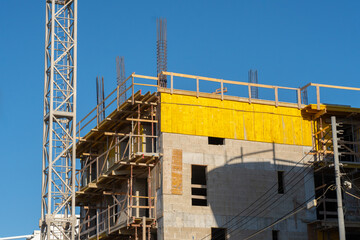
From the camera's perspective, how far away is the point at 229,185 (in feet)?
139

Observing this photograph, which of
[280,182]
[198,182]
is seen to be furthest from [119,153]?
[280,182]

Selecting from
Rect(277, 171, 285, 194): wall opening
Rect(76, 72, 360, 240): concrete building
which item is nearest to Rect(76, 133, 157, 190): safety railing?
Rect(76, 72, 360, 240): concrete building

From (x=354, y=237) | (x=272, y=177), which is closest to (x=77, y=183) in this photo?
(x=272, y=177)

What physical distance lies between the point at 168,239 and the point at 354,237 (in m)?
13.1

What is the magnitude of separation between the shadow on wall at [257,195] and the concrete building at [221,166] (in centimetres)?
6

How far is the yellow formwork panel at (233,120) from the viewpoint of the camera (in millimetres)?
42225

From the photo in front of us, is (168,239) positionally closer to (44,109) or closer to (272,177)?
(272,177)

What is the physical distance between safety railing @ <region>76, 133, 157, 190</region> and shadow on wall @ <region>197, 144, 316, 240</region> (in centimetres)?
348

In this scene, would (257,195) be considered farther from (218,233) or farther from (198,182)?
(198,182)

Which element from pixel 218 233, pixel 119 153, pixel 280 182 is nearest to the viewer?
pixel 218 233

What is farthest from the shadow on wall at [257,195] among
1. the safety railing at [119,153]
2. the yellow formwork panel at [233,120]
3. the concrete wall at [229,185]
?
the safety railing at [119,153]

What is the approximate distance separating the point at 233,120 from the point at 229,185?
4182 millimetres

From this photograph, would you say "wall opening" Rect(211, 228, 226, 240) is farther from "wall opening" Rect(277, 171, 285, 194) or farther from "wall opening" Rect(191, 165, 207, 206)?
"wall opening" Rect(277, 171, 285, 194)

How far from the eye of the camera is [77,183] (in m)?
52.2
